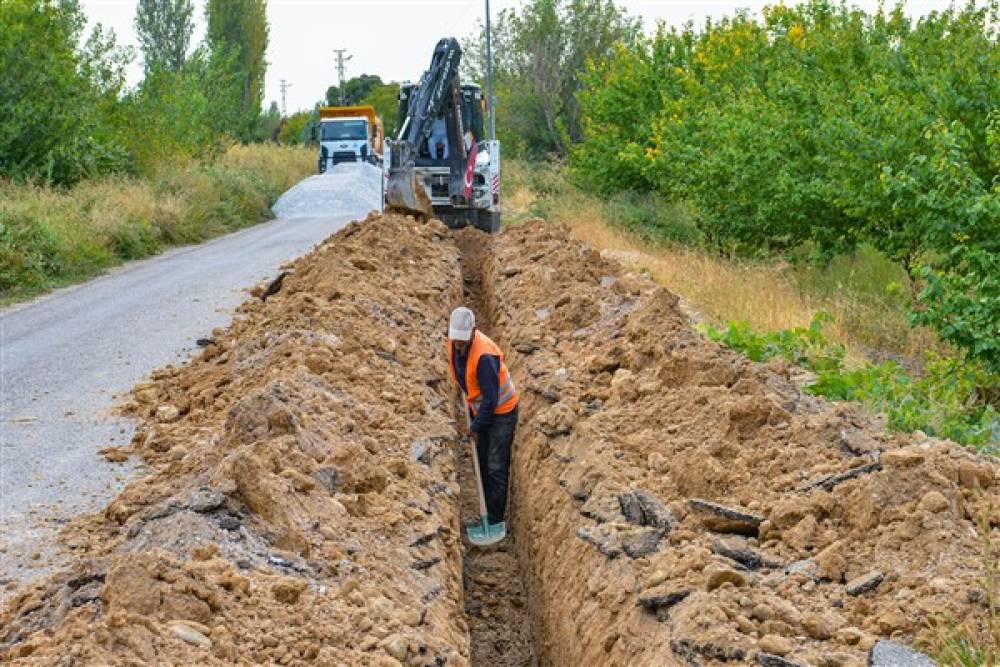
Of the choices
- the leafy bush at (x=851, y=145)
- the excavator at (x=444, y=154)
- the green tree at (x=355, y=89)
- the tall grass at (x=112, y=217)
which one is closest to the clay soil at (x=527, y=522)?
the leafy bush at (x=851, y=145)

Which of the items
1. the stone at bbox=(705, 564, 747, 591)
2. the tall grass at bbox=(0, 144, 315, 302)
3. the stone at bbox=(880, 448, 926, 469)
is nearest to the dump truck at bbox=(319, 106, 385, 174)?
the tall grass at bbox=(0, 144, 315, 302)

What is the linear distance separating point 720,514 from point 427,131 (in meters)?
13.5

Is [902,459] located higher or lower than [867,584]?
higher

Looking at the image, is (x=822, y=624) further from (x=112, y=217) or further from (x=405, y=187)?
(x=112, y=217)

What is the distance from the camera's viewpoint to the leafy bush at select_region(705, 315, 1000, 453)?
306 inches

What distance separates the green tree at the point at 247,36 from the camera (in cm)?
5997

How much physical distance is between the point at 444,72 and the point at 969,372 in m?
11.9

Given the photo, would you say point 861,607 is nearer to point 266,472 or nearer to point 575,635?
point 575,635

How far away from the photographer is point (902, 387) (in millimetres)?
8688

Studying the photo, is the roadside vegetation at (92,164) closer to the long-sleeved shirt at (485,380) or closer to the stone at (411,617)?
the long-sleeved shirt at (485,380)

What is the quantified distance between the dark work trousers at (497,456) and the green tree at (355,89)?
74453 mm

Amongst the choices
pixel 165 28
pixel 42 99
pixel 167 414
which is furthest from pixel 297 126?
pixel 167 414

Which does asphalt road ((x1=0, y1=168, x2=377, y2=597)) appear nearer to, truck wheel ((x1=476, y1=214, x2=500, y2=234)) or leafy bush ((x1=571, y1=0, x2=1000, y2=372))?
truck wheel ((x1=476, y1=214, x2=500, y2=234))

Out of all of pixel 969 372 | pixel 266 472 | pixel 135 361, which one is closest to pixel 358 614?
pixel 266 472
